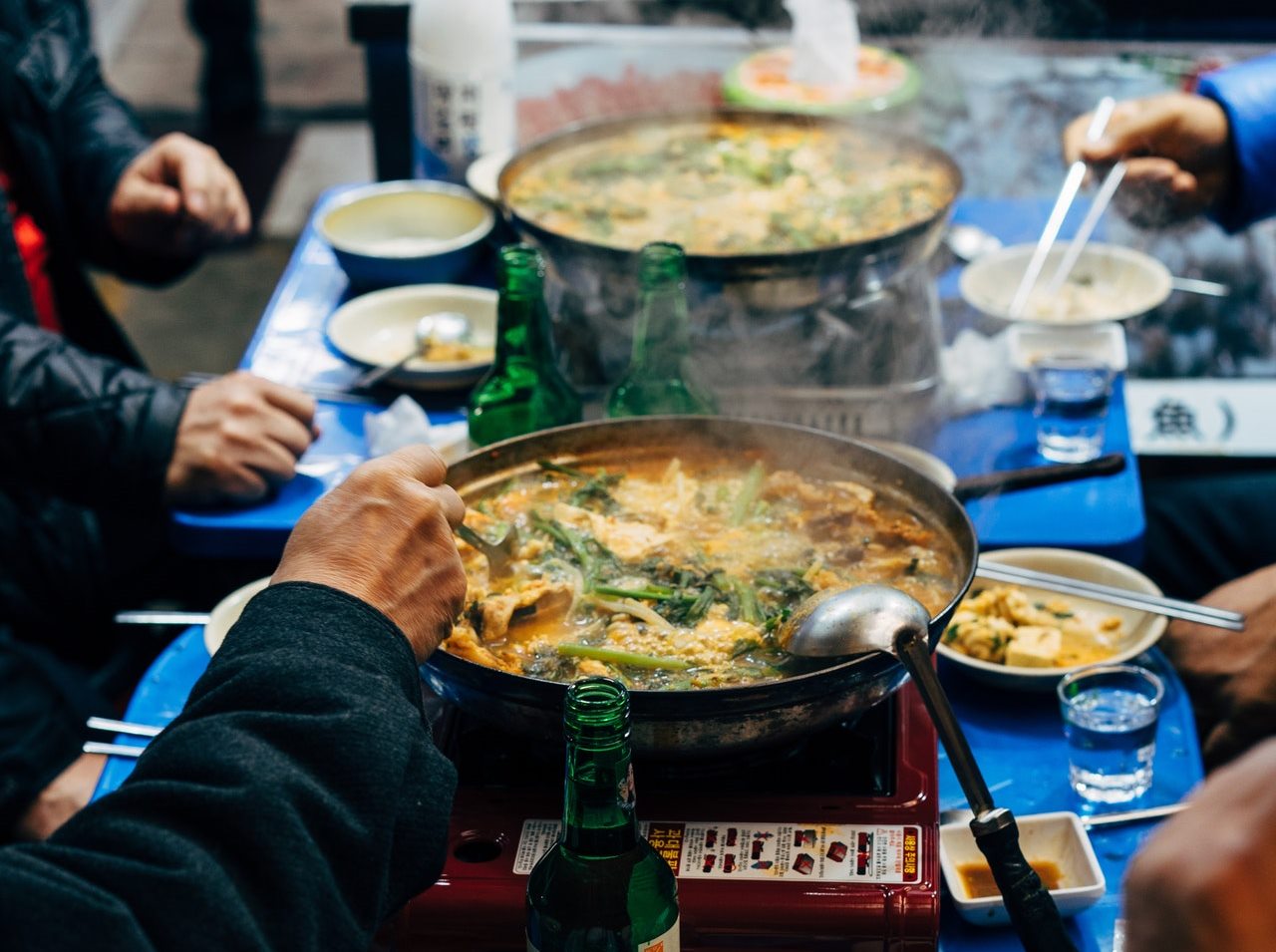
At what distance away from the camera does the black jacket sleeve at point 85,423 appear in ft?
8.33

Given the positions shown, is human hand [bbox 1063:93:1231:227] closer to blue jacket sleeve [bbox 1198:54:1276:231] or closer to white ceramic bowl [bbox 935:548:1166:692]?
blue jacket sleeve [bbox 1198:54:1276:231]

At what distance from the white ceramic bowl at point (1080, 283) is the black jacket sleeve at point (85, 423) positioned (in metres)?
1.75

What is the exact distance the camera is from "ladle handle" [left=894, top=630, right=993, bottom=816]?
4.37 ft

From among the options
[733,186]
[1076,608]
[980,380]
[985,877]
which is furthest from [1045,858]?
[733,186]

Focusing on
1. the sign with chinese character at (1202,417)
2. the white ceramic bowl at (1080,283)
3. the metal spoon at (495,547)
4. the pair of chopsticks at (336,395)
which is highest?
the metal spoon at (495,547)

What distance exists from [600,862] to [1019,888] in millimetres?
410

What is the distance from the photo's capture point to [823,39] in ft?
11.6

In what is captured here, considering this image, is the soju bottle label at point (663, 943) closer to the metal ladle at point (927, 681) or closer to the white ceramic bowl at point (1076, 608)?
the metal ladle at point (927, 681)

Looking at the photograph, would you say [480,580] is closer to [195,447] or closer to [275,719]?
[275,719]

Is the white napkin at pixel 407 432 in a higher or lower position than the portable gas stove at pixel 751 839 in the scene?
lower

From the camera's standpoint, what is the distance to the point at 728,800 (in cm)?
157

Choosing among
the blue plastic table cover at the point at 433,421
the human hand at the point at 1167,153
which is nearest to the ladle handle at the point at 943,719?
the blue plastic table cover at the point at 433,421

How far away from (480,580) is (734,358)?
35.0 inches

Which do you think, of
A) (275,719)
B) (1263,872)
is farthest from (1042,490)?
(1263,872)
